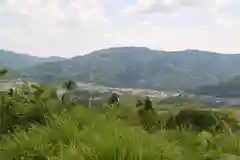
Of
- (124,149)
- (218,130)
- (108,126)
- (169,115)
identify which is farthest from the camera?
(169,115)

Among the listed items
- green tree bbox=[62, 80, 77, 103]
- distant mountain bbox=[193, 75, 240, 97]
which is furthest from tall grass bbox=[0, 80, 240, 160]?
distant mountain bbox=[193, 75, 240, 97]

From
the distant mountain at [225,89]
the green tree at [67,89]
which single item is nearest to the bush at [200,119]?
the green tree at [67,89]

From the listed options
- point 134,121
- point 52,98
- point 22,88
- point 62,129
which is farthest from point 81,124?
point 22,88

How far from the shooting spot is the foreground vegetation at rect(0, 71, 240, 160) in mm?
2988

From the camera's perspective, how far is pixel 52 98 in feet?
18.5

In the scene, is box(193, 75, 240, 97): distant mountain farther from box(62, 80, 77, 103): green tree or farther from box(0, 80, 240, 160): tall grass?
box(0, 80, 240, 160): tall grass

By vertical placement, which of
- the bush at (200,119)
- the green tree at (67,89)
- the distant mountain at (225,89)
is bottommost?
the distant mountain at (225,89)

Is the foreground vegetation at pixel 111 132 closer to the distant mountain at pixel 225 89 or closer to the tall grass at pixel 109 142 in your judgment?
the tall grass at pixel 109 142

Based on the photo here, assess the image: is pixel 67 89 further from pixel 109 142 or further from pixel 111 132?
pixel 109 142

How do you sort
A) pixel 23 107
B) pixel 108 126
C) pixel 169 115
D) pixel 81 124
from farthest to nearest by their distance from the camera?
pixel 23 107 → pixel 169 115 → pixel 81 124 → pixel 108 126

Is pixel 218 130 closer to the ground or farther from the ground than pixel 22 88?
closer to the ground

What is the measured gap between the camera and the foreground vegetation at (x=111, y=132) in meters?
2.99

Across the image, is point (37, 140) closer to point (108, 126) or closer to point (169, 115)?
point (108, 126)

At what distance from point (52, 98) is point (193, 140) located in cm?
249
